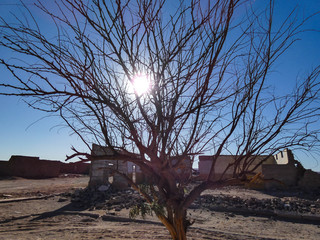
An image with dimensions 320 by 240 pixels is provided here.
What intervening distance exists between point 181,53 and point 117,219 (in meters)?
6.48

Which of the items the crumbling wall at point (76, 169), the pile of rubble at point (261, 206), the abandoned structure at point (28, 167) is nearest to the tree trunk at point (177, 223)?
the pile of rubble at point (261, 206)

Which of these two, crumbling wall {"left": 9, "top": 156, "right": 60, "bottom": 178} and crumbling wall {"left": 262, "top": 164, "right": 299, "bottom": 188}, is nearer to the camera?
crumbling wall {"left": 262, "top": 164, "right": 299, "bottom": 188}

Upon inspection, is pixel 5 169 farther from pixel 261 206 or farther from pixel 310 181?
pixel 310 181

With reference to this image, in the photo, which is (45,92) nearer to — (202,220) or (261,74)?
(261,74)

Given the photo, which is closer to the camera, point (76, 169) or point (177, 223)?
point (177, 223)

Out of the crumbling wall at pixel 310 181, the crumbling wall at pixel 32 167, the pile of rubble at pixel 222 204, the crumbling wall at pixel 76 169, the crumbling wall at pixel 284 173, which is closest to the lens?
the pile of rubble at pixel 222 204

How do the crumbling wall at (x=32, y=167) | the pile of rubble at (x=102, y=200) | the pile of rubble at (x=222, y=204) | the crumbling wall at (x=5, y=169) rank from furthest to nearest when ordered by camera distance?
the crumbling wall at (x=32, y=167) < the crumbling wall at (x=5, y=169) < the pile of rubble at (x=102, y=200) < the pile of rubble at (x=222, y=204)

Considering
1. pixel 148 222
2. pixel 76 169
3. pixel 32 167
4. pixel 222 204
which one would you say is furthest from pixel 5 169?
pixel 222 204

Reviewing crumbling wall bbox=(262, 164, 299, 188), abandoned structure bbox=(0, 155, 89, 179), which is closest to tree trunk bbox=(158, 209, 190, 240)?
crumbling wall bbox=(262, 164, 299, 188)

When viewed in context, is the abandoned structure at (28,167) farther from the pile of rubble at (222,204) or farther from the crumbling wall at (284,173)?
the crumbling wall at (284,173)

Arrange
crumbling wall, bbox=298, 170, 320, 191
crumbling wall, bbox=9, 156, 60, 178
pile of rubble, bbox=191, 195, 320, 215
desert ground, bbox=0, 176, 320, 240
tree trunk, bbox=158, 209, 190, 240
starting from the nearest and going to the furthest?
tree trunk, bbox=158, 209, 190, 240 < desert ground, bbox=0, 176, 320, 240 < pile of rubble, bbox=191, 195, 320, 215 < crumbling wall, bbox=298, 170, 320, 191 < crumbling wall, bbox=9, 156, 60, 178

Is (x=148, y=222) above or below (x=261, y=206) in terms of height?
below

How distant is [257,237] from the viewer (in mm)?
5391

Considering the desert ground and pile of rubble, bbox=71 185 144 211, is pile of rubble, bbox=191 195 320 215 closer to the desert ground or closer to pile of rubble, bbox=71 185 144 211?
the desert ground
